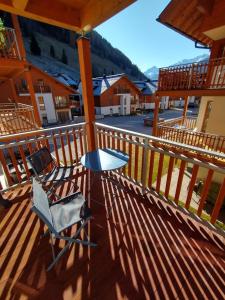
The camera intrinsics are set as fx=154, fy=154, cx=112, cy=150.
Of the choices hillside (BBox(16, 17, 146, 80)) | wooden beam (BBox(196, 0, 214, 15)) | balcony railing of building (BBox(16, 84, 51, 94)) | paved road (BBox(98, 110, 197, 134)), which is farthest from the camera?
hillside (BBox(16, 17, 146, 80))

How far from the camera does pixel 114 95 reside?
23.3m

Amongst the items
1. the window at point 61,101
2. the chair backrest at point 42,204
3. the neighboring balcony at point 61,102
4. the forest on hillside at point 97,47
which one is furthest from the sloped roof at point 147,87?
the chair backrest at point 42,204

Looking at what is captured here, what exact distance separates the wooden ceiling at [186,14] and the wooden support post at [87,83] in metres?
4.65

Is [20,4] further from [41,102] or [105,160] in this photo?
[41,102]

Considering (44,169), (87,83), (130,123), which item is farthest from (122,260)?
(130,123)

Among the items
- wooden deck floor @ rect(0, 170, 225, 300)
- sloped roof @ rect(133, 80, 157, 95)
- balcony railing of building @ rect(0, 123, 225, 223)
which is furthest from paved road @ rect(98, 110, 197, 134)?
wooden deck floor @ rect(0, 170, 225, 300)

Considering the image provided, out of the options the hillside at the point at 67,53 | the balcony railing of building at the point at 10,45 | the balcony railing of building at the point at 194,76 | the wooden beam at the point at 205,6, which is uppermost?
the hillside at the point at 67,53

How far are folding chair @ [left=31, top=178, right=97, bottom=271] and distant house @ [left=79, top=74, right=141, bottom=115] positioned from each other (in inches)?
845

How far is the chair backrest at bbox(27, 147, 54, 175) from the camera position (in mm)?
2340

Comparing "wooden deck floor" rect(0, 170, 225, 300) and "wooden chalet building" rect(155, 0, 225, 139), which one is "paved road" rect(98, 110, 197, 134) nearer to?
"wooden chalet building" rect(155, 0, 225, 139)

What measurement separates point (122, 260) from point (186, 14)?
791cm

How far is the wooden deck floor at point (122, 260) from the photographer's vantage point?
1.42m

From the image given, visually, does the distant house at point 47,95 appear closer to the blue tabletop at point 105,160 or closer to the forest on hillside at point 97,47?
the blue tabletop at point 105,160

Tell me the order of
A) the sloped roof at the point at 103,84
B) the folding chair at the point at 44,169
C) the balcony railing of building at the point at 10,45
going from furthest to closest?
1. the sloped roof at the point at 103,84
2. the balcony railing of building at the point at 10,45
3. the folding chair at the point at 44,169
